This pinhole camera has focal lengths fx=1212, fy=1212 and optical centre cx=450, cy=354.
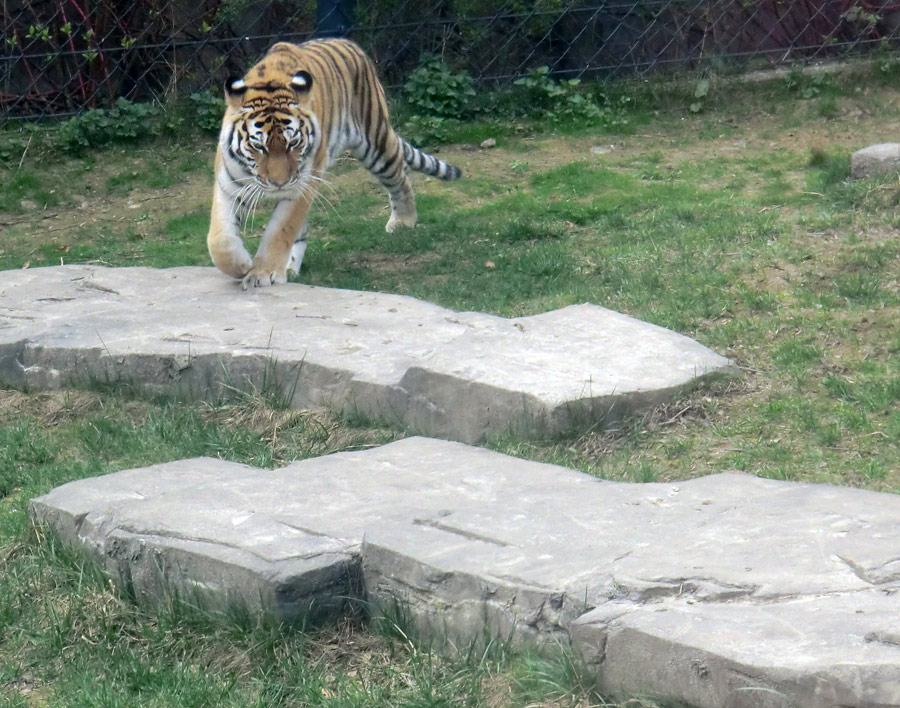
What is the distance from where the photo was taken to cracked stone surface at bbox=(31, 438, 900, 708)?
88.0 inches

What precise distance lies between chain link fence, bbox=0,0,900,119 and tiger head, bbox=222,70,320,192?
3.61 metres

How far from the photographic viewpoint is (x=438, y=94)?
938 cm

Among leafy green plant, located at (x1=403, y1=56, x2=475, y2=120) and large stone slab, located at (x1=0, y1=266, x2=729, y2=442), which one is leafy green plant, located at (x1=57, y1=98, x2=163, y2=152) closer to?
leafy green plant, located at (x1=403, y1=56, x2=475, y2=120)

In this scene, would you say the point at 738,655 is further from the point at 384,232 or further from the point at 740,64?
the point at 740,64

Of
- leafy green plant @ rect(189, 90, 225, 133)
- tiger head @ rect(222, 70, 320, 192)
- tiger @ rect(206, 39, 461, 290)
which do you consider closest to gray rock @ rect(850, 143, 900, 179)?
tiger @ rect(206, 39, 461, 290)

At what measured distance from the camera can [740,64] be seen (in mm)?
9711

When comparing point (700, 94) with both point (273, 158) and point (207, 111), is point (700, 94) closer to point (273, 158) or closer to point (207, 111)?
point (207, 111)

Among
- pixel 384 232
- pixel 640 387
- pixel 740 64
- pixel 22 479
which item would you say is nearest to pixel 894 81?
pixel 740 64

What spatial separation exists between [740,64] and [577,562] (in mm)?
7839

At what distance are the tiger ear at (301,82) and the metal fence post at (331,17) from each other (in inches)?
144

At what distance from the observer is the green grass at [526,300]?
279cm

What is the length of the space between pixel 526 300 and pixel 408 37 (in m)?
4.69

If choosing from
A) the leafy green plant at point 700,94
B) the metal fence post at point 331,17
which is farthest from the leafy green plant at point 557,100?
the metal fence post at point 331,17

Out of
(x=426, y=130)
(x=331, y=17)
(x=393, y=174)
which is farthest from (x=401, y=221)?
(x=331, y=17)
